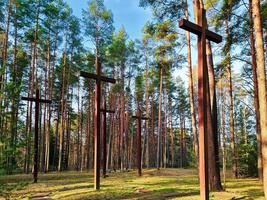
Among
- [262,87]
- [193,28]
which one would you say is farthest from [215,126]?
[193,28]

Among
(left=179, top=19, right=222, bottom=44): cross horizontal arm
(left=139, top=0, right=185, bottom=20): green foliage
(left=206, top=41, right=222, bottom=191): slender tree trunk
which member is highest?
(left=139, top=0, right=185, bottom=20): green foliage

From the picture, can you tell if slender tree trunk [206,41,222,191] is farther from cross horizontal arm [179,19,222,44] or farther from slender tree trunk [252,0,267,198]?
cross horizontal arm [179,19,222,44]

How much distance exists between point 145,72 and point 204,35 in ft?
83.5

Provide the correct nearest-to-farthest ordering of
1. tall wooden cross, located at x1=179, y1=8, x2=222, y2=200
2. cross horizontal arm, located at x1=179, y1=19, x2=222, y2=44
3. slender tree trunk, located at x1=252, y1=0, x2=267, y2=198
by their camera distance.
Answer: tall wooden cross, located at x1=179, y1=8, x2=222, y2=200 → cross horizontal arm, located at x1=179, y1=19, x2=222, y2=44 → slender tree trunk, located at x1=252, y1=0, x2=267, y2=198

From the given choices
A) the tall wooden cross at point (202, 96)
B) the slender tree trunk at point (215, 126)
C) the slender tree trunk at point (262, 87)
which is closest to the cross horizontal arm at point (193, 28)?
the tall wooden cross at point (202, 96)

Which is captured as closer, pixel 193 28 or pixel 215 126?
pixel 193 28

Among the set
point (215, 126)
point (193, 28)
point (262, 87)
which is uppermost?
point (193, 28)

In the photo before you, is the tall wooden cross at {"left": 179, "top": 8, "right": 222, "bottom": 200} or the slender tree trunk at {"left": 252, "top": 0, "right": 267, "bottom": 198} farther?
the slender tree trunk at {"left": 252, "top": 0, "right": 267, "bottom": 198}

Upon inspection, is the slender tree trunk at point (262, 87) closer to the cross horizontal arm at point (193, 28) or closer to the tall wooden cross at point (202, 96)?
the cross horizontal arm at point (193, 28)

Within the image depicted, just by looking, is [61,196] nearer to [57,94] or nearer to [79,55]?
[79,55]

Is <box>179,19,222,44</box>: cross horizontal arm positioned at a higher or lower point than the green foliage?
lower

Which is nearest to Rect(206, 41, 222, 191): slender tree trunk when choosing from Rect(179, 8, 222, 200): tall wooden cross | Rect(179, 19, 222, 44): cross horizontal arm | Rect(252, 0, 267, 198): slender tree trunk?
Rect(252, 0, 267, 198): slender tree trunk

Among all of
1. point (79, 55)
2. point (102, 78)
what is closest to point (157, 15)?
point (102, 78)

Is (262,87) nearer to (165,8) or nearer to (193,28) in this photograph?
(193,28)
